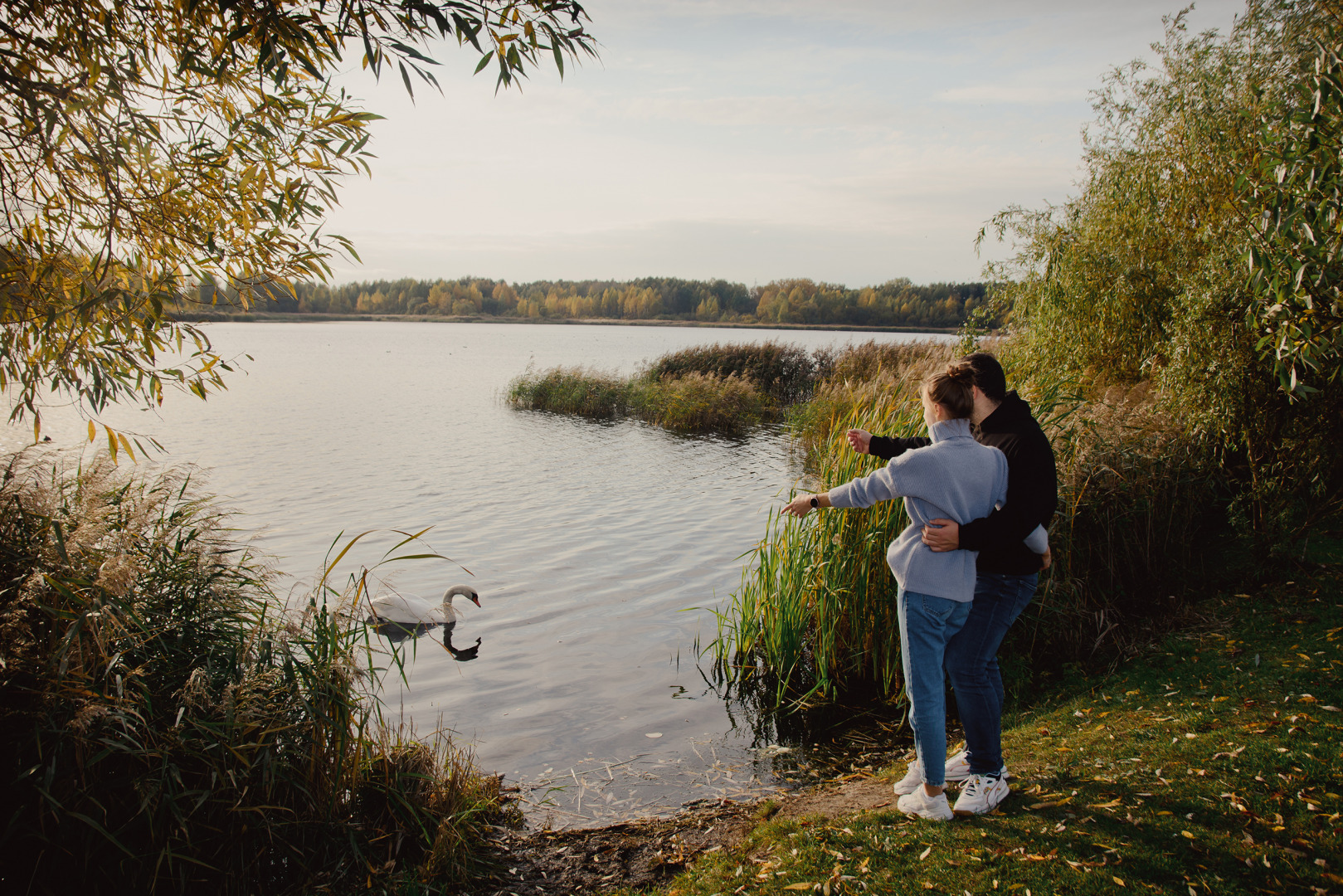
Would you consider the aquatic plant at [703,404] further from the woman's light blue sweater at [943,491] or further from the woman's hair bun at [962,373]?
the woman's light blue sweater at [943,491]

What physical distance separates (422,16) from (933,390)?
303 centimetres

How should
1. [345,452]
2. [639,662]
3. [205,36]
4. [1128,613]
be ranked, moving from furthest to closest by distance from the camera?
[345,452] → [639,662] → [1128,613] → [205,36]

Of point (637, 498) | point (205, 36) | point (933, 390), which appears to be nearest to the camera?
point (933, 390)

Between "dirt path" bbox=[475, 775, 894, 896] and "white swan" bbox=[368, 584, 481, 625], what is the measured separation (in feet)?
11.9

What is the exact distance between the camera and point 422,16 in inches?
138

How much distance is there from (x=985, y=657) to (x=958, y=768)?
0.85m

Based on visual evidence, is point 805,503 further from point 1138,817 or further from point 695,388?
point 695,388

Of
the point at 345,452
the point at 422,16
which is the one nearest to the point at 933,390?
the point at 422,16

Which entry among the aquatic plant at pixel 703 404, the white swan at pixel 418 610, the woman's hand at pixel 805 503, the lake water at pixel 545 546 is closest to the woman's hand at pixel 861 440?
the woman's hand at pixel 805 503

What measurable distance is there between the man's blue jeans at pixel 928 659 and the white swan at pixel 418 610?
525 centimetres

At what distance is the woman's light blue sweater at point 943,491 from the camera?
334 centimetres

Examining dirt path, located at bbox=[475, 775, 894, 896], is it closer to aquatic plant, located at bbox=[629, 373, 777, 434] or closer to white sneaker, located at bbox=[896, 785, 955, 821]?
white sneaker, located at bbox=[896, 785, 955, 821]

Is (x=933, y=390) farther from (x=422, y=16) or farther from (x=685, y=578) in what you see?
(x=685, y=578)

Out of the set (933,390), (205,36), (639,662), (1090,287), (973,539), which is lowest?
(639,662)
